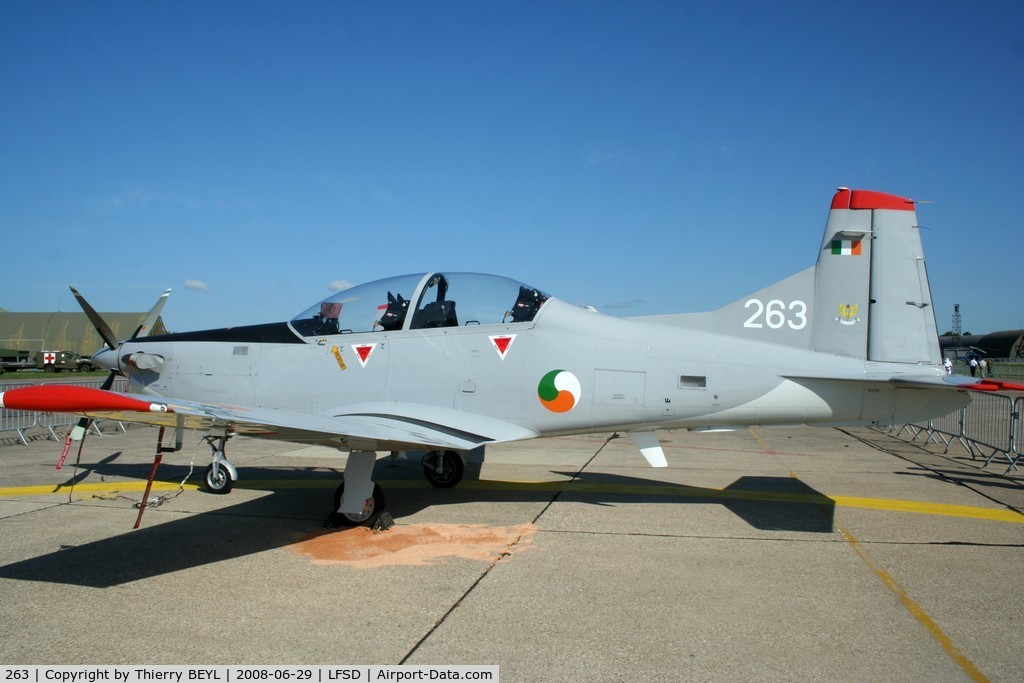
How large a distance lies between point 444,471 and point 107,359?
4330mm

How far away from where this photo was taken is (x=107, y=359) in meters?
8.31

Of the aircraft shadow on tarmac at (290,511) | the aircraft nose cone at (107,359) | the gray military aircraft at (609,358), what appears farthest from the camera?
the aircraft nose cone at (107,359)

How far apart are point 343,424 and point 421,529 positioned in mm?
1443

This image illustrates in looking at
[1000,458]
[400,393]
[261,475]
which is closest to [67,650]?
[400,393]

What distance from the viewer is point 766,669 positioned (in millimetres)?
3779

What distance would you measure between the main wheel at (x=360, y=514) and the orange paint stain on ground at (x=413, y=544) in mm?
94

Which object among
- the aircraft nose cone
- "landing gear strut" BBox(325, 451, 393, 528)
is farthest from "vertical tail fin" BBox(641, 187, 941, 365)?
the aircraft nose cone

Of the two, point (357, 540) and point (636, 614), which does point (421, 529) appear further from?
point (636, 614)

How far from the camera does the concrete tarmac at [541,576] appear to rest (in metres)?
3.98

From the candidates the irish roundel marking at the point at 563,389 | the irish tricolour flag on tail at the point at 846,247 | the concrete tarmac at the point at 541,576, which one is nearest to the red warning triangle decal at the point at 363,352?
the concrete tarmac at the point at 541,576

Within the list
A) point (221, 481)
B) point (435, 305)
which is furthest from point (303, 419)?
point (221, 481)

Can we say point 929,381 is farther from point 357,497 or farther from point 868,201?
point 357,497

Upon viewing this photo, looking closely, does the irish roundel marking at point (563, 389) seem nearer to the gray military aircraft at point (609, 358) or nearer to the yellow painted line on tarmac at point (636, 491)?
the gray military aircraft at point (609, 358)

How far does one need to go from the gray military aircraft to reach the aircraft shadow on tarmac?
3.03 ft
